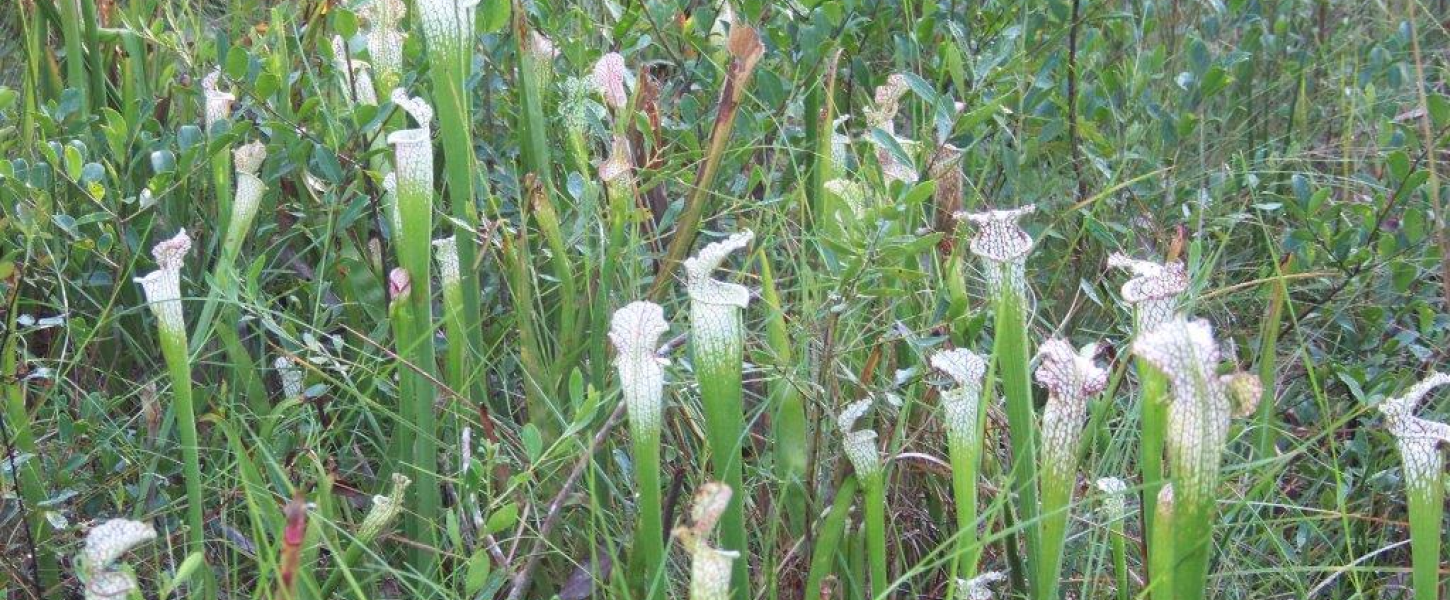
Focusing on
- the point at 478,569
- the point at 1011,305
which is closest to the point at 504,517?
the point at 478,569

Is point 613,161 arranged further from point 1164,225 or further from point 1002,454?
point 1164,225

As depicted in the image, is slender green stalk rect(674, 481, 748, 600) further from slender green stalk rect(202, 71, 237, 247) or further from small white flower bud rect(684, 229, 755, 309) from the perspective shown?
slender green stalk rect(202, 71, 237, 247)

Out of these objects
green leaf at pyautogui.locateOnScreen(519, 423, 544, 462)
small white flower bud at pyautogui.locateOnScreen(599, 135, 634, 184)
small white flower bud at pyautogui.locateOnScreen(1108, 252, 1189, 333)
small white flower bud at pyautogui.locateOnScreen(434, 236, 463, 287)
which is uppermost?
small white flower bud at pyautogui.locateOnScreen(599, 135, 634, 184)

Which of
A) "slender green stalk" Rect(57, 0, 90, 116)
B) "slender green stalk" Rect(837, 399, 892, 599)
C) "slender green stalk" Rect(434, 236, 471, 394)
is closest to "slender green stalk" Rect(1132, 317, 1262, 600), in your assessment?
"slender green stalk" Rect(837, 399, 892, 599)

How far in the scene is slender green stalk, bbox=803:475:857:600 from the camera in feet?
3.34

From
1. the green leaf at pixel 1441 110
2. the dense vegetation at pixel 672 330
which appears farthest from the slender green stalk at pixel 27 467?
the green leaf at pixel 1441 110

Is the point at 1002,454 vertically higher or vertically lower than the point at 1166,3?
lower

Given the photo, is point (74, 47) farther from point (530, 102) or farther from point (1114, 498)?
point (1114, 498)

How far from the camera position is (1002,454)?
1342 millimetres

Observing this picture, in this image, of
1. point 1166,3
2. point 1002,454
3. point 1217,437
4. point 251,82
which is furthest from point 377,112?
point 1166,3

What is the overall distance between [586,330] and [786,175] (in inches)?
18.0

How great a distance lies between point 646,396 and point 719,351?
57 mm

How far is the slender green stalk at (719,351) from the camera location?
91 centimetres

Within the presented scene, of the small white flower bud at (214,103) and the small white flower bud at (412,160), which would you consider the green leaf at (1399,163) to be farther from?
the small white flower bud at (214,103)
